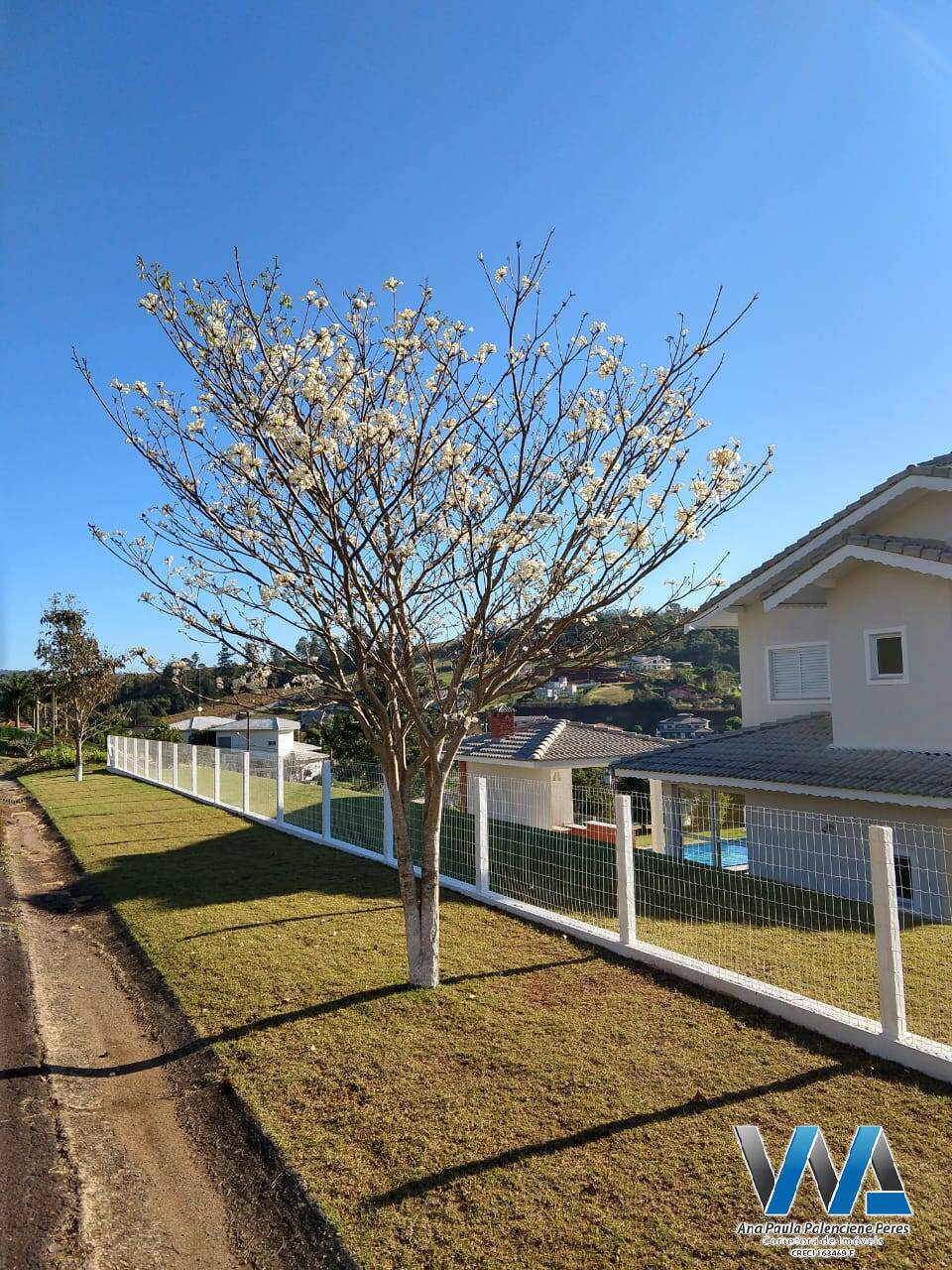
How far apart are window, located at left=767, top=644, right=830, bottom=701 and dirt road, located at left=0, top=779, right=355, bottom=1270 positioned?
1296 centimetres

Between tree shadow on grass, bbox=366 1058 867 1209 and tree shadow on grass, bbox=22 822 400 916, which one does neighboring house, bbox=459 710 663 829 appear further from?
tree shadow on grass, bbox=366 1058 867 1209

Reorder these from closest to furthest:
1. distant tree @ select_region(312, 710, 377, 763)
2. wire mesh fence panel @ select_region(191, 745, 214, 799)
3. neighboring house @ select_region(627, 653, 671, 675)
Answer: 1. neighboring house @ select_region(627, 653, 671, 675)
2. wire mesh fence panel @ select_region(191, 745, 214, 799)
3. distant tree @ select_region(312, 710, 377, 763)

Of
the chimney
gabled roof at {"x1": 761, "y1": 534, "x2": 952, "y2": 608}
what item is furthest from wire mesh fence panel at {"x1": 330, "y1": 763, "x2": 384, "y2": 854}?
the chimney

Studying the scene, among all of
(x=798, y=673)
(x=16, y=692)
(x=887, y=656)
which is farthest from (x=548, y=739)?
(x=16, y=692)

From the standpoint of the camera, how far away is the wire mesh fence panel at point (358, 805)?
40.4ft

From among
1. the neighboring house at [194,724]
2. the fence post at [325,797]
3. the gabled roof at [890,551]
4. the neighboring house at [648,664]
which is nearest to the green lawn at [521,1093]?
the neighboring house at [648,664]

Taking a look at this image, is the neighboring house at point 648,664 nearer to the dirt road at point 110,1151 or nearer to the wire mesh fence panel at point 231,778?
the dirt road at point 110,1151

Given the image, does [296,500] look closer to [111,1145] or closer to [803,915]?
[111,1145]

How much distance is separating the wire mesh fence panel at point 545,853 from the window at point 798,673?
677 centimetres

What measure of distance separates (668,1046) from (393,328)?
17.7 feet

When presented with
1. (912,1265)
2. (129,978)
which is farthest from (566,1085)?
(129,978)

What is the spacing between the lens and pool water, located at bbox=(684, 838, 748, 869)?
11.3m

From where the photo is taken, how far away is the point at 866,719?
1255 centimetres

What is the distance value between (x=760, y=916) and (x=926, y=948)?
60.2 inches
